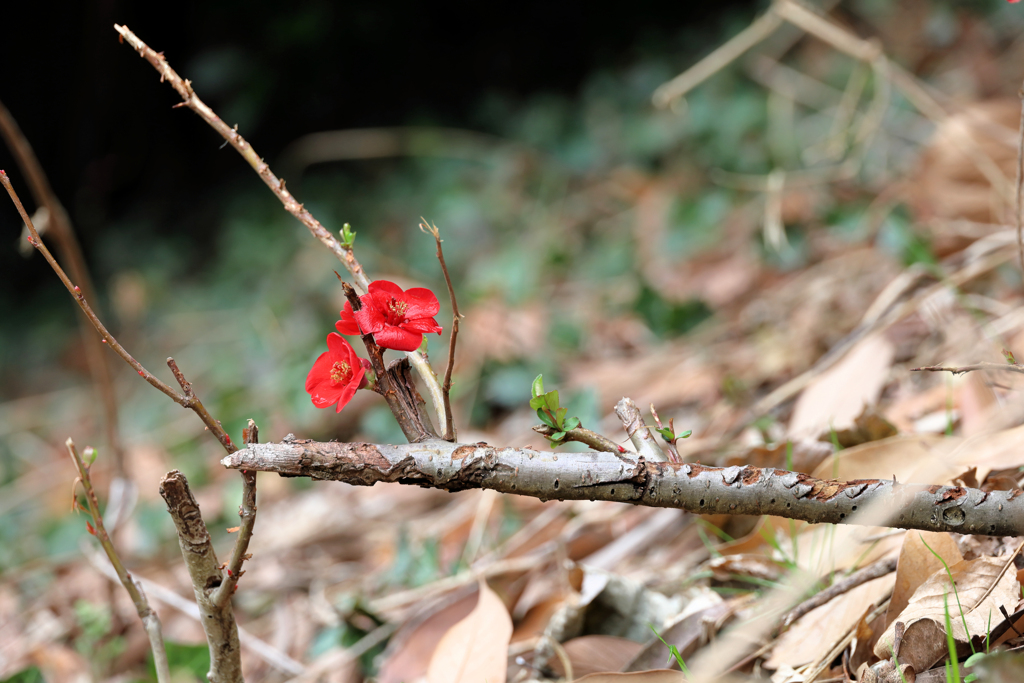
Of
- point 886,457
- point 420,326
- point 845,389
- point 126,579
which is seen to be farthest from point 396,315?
point 845,389

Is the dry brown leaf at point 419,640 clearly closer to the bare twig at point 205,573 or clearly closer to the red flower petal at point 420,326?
the bare twig at point 205,573

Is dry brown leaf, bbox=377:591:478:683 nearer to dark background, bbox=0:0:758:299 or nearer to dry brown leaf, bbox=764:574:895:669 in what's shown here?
dry brown leaf, bbox=764:574:895:669

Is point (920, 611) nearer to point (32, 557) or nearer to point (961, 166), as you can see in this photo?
point (961, 166)

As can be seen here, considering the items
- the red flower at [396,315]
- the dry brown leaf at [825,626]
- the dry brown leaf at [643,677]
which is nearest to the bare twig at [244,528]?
the red flower at [396,315]

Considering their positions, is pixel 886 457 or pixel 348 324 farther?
pixel 886 457

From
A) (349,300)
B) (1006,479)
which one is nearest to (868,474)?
(1006,479)

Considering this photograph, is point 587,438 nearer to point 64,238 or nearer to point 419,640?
point 419,640

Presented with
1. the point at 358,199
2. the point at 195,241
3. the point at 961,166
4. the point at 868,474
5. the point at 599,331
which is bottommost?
the point at 868,474

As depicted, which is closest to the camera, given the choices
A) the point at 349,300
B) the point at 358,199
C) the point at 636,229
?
the point at 349,300

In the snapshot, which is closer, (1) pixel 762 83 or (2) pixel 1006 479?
(2) pixel 1006 479
